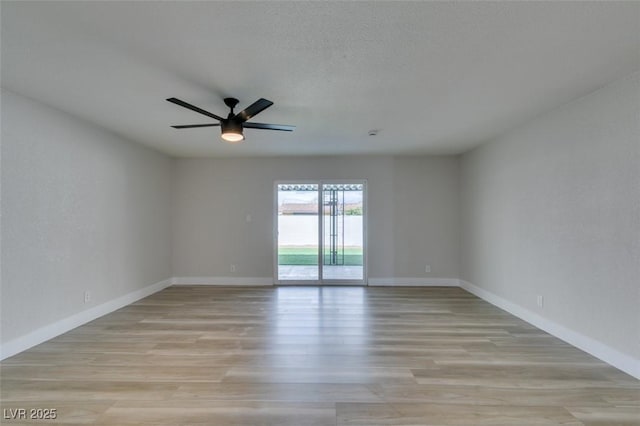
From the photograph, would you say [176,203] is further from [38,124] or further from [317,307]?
[317,307]

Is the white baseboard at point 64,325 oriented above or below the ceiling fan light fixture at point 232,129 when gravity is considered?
below

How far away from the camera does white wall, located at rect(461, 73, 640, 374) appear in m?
2.33

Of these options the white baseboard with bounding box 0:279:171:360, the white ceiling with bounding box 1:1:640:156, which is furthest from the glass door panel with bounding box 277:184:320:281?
the white baseboard with bounding box 0:279:171:360

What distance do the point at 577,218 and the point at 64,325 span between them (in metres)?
5.58

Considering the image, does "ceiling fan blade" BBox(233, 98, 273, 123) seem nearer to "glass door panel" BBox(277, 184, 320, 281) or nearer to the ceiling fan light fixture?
the ceiling fan light fixture

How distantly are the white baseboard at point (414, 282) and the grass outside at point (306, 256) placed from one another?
0.48 m

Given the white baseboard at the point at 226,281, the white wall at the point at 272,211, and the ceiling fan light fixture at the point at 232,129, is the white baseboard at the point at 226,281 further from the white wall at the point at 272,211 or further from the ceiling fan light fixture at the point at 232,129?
the ceiling fan light fixture at the point at 232,129

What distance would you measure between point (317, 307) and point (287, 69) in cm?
309

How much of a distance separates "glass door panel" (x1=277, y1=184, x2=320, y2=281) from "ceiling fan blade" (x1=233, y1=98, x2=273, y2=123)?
287 cm

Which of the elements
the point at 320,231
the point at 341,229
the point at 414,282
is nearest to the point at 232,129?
the point at 320,231

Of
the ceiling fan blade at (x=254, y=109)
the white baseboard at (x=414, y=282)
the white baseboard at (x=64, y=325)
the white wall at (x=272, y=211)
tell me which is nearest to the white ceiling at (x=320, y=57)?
the ceiling fan blade at (x=254, y=109)

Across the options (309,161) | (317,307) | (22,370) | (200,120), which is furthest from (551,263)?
Answer: (22,370)

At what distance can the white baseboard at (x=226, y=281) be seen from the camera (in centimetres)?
540

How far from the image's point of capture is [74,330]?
126 inches
